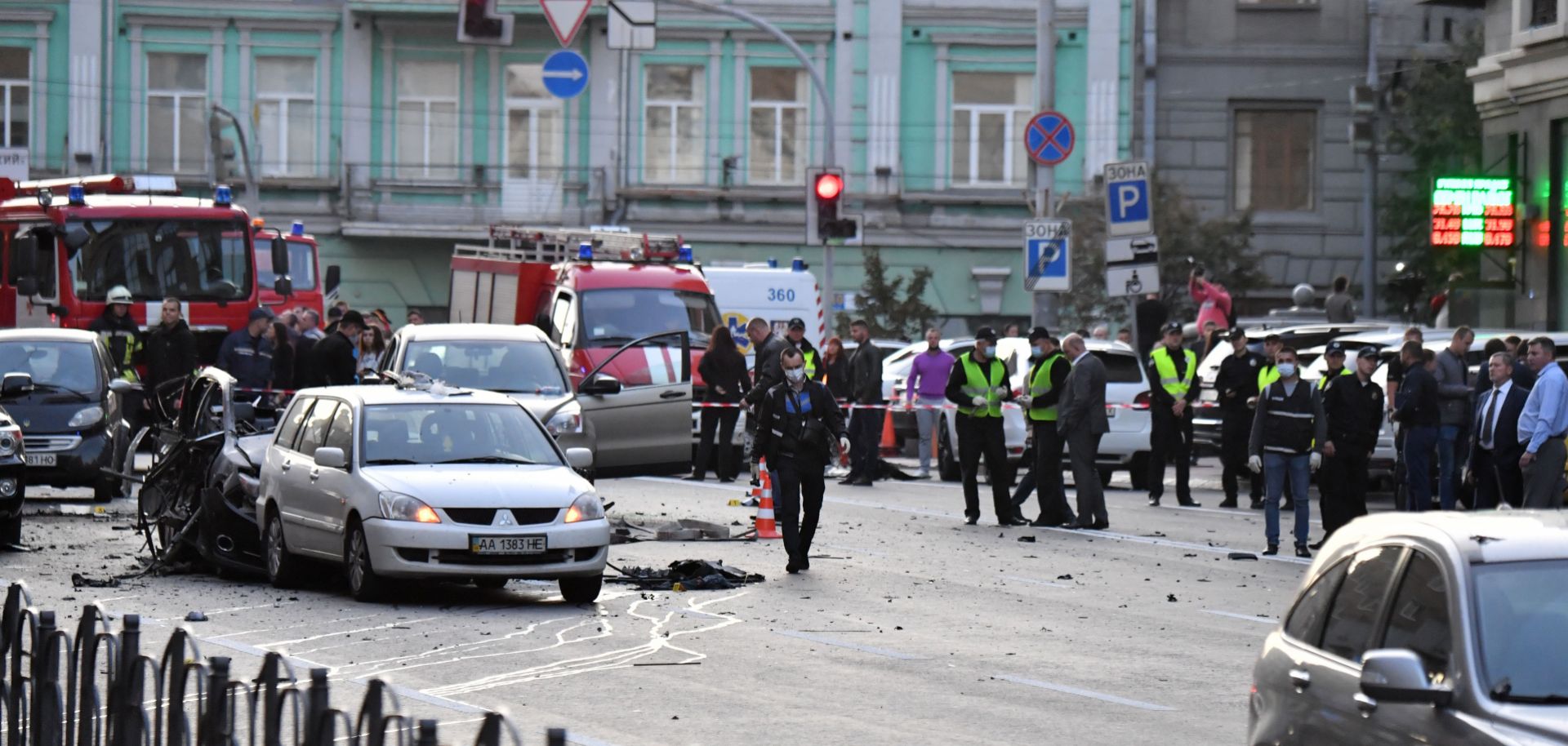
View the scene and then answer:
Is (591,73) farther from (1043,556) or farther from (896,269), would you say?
(1043,556)

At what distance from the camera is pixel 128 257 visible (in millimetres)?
27141

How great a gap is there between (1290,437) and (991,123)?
25.5 m

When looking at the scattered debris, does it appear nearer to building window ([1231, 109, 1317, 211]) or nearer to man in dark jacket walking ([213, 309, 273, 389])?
man in dark jacket walking ([213, 309, 273, 389])

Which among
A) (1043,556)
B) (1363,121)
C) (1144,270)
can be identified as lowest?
(1043,556)

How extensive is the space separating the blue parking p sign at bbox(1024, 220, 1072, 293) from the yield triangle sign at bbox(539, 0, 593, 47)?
23.5 feet

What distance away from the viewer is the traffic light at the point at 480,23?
25.1 meters

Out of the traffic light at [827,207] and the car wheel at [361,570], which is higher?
the traffic light at [827,207]

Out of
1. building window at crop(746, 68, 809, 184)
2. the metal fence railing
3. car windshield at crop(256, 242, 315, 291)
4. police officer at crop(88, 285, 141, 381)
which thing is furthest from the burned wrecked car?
building window at crop(746, 68, 809, 184)

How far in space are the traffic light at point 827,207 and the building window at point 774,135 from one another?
14.0 metres

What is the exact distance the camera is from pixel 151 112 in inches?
1703

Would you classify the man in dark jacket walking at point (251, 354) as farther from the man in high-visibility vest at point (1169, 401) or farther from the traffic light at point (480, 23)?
the man in high-visibility vest at point (1169, 401)

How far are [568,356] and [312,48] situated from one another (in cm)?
1872

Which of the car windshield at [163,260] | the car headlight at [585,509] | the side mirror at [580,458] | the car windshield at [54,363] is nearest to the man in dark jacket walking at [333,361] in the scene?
the car windshield at [54,363]

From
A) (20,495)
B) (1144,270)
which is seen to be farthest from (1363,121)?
(20,495)
